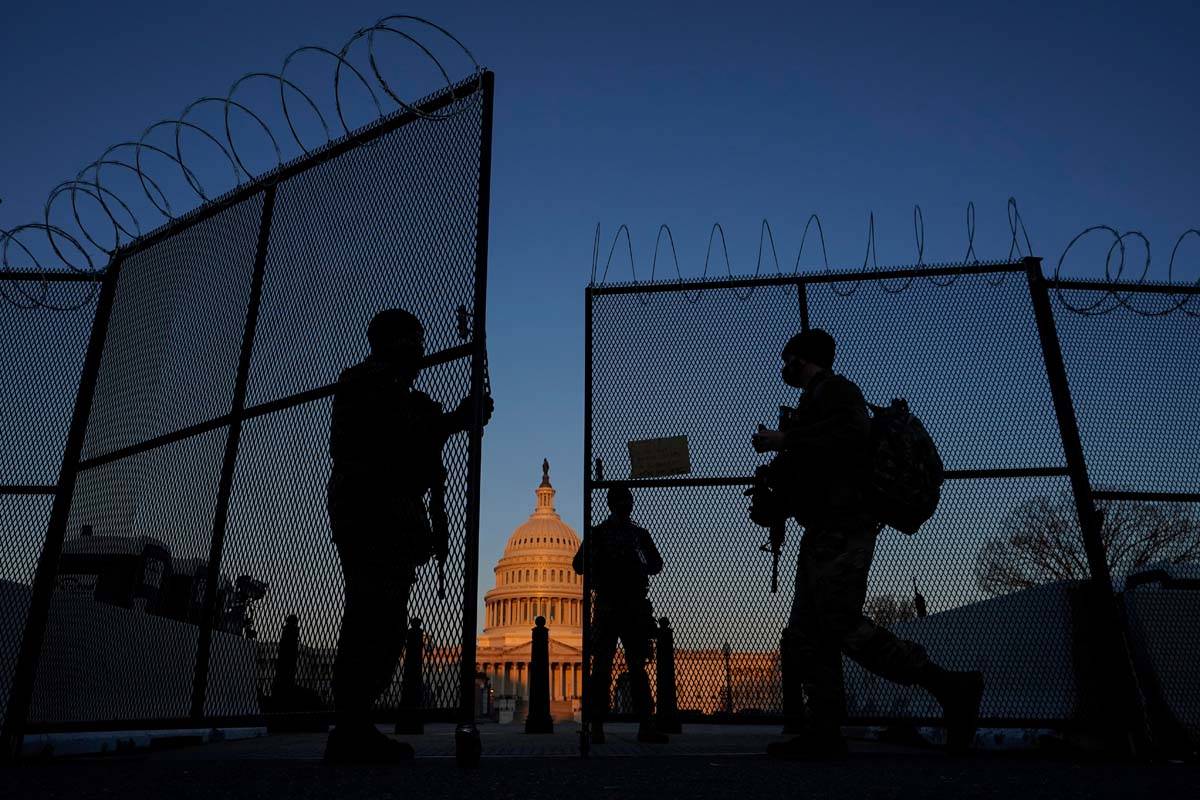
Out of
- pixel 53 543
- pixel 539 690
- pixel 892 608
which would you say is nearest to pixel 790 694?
pixel 892 608

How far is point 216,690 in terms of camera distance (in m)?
4.73

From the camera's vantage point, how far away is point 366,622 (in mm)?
3340

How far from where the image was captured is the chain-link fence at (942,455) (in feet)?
15.0

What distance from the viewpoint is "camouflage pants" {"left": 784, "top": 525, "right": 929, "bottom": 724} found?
141 inches

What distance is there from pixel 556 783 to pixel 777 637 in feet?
8.13

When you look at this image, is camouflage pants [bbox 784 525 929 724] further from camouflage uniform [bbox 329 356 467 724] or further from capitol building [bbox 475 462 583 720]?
capitol building [bbox 475 462 583 720]

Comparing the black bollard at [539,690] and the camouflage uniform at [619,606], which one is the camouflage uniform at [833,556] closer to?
the camouflage uniform at [619,606]

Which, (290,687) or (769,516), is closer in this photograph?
(290,687)

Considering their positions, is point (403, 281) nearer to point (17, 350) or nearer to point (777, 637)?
point (17, 350)

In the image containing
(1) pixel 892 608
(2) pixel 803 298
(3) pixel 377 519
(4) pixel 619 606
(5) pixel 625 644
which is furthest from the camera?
(5) pixel 625 644

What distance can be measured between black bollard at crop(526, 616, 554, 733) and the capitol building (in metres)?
59.8

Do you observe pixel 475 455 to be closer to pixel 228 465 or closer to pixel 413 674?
pixel 413 674

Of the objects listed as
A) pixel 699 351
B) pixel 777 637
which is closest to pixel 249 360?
pixel 699 351

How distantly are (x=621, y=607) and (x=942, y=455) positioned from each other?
2.45 metres
